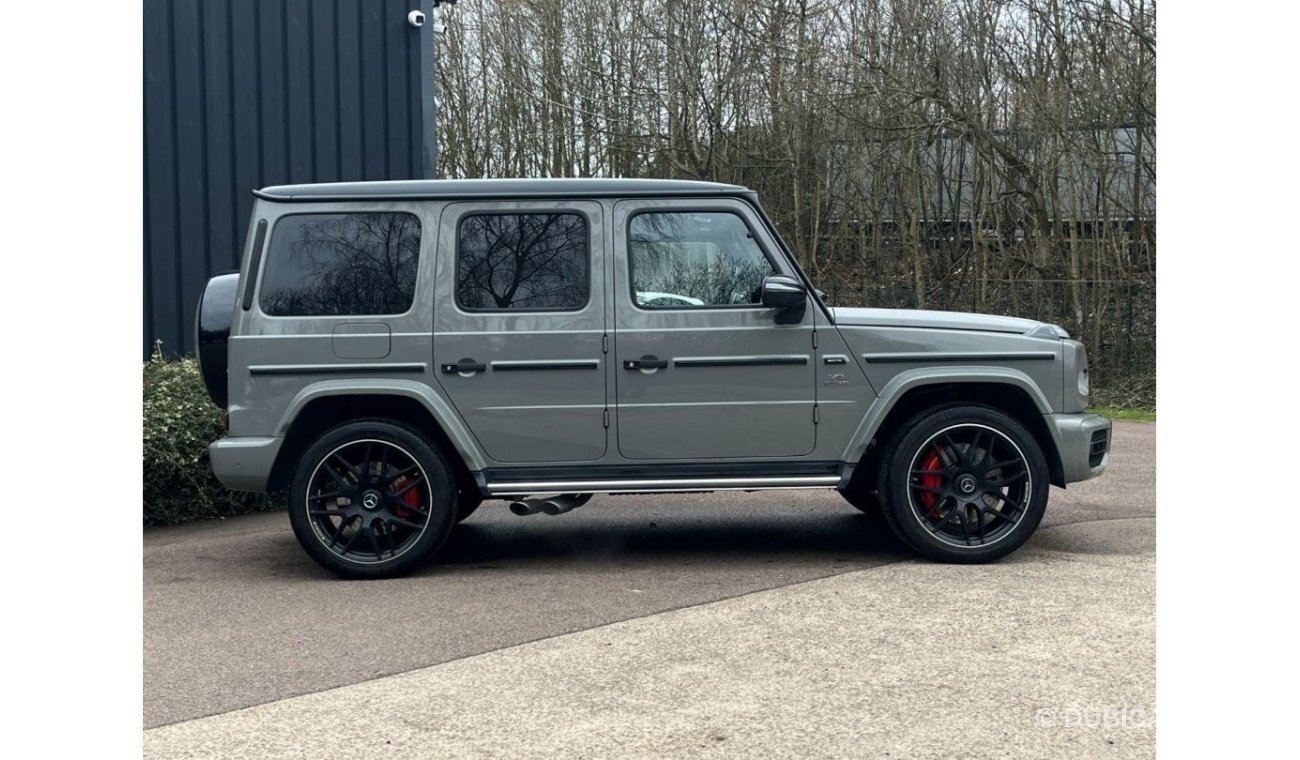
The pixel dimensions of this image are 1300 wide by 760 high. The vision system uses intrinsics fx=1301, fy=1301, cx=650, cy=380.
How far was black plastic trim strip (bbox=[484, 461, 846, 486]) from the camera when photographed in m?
6.85

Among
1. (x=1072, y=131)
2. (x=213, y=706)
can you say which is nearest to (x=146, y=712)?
(x=213, y=706)

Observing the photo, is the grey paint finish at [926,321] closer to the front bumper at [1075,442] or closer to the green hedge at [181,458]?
the front bumper at [1075,442]

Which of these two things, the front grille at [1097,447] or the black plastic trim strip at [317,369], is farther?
the front grille at [1097,447]

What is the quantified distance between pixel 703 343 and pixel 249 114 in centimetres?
623

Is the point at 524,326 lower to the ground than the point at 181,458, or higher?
higher

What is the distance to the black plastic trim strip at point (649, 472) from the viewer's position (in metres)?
6.85

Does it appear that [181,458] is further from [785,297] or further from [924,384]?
[924,384]

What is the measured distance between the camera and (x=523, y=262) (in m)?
6.89

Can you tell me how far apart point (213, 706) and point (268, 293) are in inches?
107

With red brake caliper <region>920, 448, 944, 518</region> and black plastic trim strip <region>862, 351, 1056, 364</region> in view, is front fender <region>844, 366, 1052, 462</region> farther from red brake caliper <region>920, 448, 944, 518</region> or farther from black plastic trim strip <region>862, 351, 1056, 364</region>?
red brake caliper <region>920, 448, 944, 518</region>

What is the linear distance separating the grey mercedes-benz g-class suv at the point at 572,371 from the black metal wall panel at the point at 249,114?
4.48 meters

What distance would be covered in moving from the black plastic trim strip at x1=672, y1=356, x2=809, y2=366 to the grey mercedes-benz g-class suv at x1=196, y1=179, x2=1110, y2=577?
0.04 ft

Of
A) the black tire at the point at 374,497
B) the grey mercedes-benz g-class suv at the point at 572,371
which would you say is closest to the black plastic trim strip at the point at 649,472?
the grey mercedes-benz g-class suv at the point at 572,371

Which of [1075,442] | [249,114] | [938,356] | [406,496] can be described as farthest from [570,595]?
[249,114]
